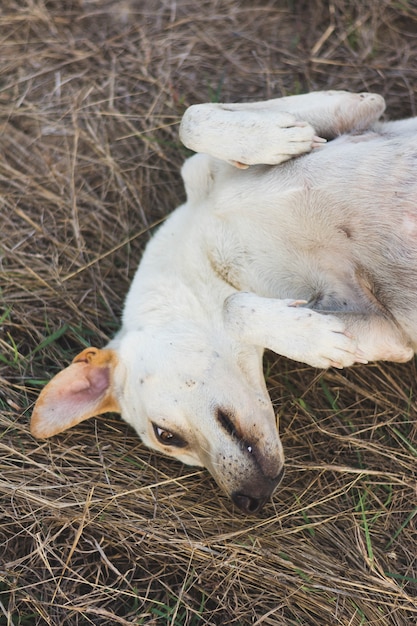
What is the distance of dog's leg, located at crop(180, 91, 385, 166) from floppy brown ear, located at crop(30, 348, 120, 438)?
121cm

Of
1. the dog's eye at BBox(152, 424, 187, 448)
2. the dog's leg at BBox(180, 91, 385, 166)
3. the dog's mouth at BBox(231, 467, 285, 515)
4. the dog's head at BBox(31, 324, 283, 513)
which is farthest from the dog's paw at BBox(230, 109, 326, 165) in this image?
the dog's mouth at BBox(231, 467, 285, 515)

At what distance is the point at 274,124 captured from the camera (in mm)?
3066

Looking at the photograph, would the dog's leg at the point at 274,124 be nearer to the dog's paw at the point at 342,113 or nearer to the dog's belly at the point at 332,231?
the dog's paw at the point at 342,113

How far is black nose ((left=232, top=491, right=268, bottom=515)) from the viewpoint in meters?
3.02

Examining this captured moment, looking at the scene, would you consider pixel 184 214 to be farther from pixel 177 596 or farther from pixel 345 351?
pixel 177 596

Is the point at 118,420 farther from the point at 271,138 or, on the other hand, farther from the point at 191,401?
the point at 271,138

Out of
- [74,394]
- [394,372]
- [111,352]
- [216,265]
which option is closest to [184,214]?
[216,265]

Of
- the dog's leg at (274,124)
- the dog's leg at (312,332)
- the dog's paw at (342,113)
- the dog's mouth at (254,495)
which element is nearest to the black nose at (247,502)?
the dog's mouth at (254,495)

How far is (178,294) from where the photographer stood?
3.29m

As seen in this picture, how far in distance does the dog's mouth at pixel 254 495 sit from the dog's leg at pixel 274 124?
155cm

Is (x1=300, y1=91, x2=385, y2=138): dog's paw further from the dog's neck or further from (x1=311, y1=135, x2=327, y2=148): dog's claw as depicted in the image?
the dog's neck

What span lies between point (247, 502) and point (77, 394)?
3.42 ft

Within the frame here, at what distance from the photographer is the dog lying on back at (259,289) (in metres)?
2.90

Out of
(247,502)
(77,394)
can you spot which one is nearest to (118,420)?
(77,394)
